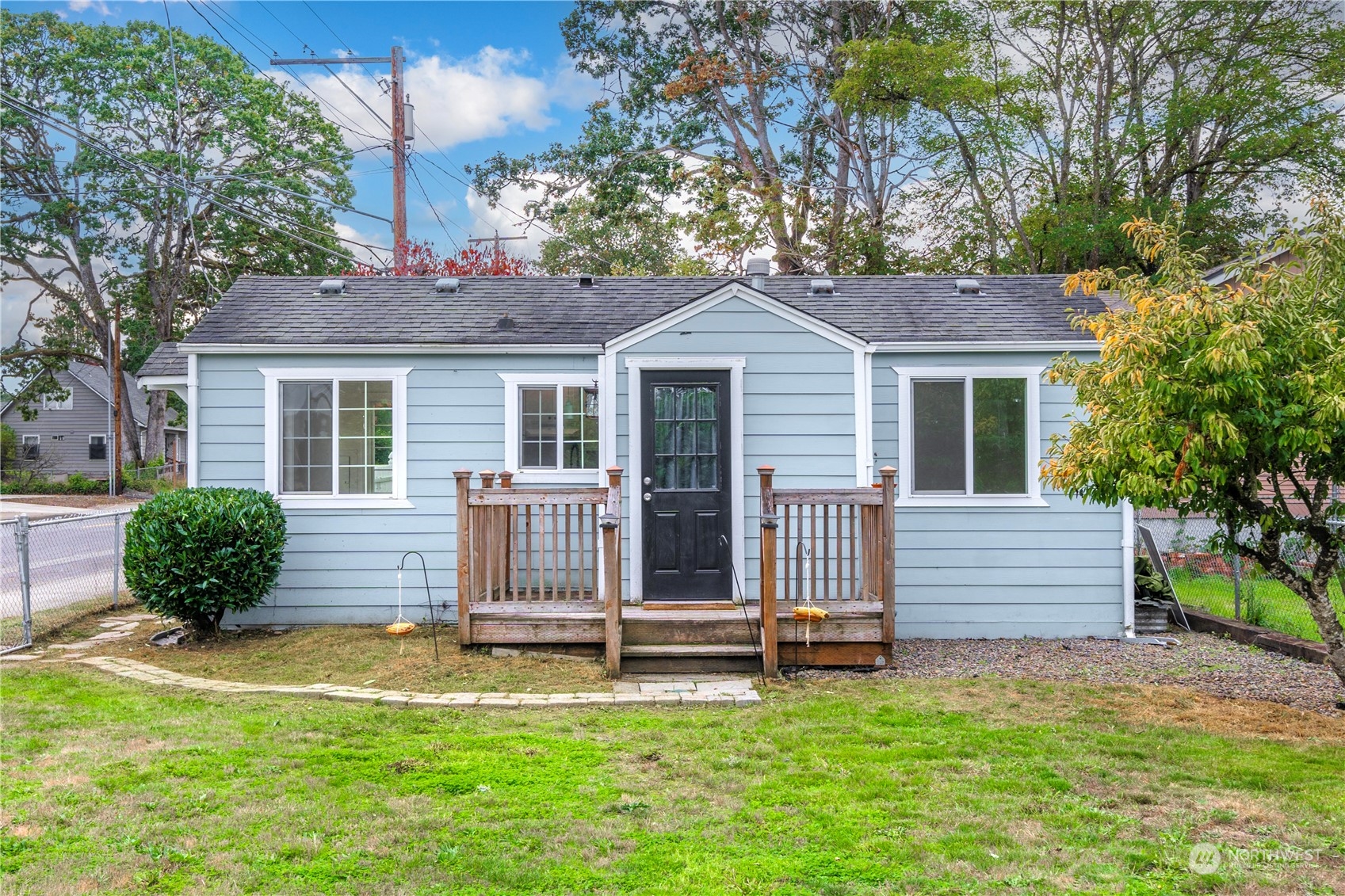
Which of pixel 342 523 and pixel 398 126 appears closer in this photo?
pixel 342 523

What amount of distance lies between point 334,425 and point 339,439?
5.5 inches

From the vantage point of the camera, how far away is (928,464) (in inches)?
318

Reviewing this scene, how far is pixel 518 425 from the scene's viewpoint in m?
8.28

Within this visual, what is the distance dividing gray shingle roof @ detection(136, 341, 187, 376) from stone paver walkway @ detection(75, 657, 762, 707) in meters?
3.55

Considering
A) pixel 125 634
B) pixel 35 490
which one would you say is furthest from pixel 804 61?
pixel 35 490

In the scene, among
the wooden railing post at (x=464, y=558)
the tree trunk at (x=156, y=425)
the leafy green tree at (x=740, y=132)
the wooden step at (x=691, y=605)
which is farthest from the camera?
the tree trunk at (x=156, y=425)

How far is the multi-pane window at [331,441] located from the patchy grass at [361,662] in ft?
4.59

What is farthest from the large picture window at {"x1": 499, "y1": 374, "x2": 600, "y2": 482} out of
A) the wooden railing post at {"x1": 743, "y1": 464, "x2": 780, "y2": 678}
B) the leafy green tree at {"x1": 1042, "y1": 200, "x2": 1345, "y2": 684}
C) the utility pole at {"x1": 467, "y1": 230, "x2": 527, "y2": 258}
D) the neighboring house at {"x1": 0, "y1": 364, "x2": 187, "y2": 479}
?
the neighboring house at {"x1": 0, "y1": 364, "x2": 187, "y2": 479}

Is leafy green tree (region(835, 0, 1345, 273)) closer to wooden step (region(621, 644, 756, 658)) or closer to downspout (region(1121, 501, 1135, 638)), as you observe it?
downspout (region(1121, 501, 1135, 638))

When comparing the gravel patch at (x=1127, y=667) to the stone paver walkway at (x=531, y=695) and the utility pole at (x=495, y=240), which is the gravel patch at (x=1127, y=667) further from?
the utility pole at (x=495, y=240)

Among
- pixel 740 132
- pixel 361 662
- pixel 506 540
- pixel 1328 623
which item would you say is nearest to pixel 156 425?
pixel 740 132

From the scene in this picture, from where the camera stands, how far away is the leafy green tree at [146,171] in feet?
81.6

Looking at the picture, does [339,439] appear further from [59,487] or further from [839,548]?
[59,487]

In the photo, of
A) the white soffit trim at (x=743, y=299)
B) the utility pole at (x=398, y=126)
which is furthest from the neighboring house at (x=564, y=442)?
the utility pole at (x=398, y=126)
